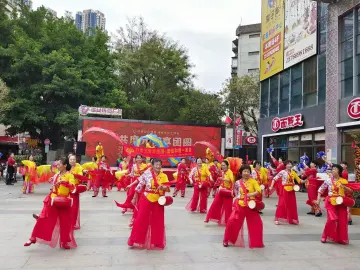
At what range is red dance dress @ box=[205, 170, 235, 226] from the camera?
7957mm

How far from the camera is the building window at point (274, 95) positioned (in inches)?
880

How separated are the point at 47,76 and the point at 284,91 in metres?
16.1

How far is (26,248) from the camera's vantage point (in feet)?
18.9

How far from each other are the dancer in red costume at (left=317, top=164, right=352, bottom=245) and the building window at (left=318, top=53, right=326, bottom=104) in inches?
460

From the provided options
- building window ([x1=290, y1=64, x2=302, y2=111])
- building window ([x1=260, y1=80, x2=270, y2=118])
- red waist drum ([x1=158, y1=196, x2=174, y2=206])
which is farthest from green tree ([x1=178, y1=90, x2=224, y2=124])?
red waist drum ([x1=158, y1=196, x2=174, y2=206])

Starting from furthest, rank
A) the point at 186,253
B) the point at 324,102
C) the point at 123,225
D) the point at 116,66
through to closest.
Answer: the point at 116,66 < the point at 324,102 < the point at 123,225 < the point at 186,253

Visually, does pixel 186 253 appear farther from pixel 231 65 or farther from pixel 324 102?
pixel 231 65

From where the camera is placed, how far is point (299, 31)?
19.7 meters

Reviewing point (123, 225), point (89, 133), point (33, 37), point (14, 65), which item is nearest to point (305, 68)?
point (89, 133)

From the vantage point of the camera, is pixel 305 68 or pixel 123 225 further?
pixel 305 68

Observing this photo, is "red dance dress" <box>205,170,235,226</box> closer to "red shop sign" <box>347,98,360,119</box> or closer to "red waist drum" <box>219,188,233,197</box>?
"red waist drum" <box>219,188,233,197</box>

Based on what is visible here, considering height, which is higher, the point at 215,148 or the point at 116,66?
the point at 116,66

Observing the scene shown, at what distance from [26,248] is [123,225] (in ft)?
8.09

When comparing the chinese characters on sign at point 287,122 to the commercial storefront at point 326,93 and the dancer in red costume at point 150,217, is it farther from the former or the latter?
the dancer in red costume at point 150,217
